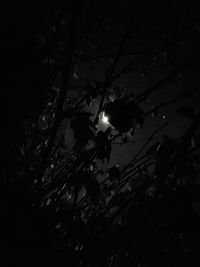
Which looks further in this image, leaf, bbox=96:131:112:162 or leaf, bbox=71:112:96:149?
leaf, bbox=96:131:112:162

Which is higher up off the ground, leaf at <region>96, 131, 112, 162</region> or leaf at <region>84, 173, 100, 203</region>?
leaf at <region>96, 131, 112, 162</region>

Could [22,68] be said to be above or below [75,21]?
above

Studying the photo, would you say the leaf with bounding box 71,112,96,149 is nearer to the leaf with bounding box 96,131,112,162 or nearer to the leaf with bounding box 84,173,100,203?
the leaf with bounding box 96,131,112,162

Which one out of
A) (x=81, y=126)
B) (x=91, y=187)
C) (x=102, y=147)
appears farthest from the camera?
(x=91, y=187)

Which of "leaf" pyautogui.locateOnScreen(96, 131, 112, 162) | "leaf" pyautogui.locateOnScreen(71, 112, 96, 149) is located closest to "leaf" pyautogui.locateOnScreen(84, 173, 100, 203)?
"leaf" pyautogui.locateOnScreen(96, 131, 112, 162)

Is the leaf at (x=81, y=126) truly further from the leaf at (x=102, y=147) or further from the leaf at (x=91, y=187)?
the leaf at (x=91, y=187)

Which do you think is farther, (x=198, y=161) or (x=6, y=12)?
(x=198, y=161)

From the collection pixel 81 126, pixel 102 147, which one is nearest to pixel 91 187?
pixel 102 147

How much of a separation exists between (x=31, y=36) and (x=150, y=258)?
1.81 m

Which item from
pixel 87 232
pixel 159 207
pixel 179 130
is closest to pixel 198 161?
pixel 159 207

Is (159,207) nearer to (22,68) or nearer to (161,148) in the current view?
(161,148)

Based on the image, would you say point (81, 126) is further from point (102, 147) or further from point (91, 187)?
point (91, 187)

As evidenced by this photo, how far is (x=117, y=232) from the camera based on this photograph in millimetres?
2412

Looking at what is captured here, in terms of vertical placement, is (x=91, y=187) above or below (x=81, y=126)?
below
